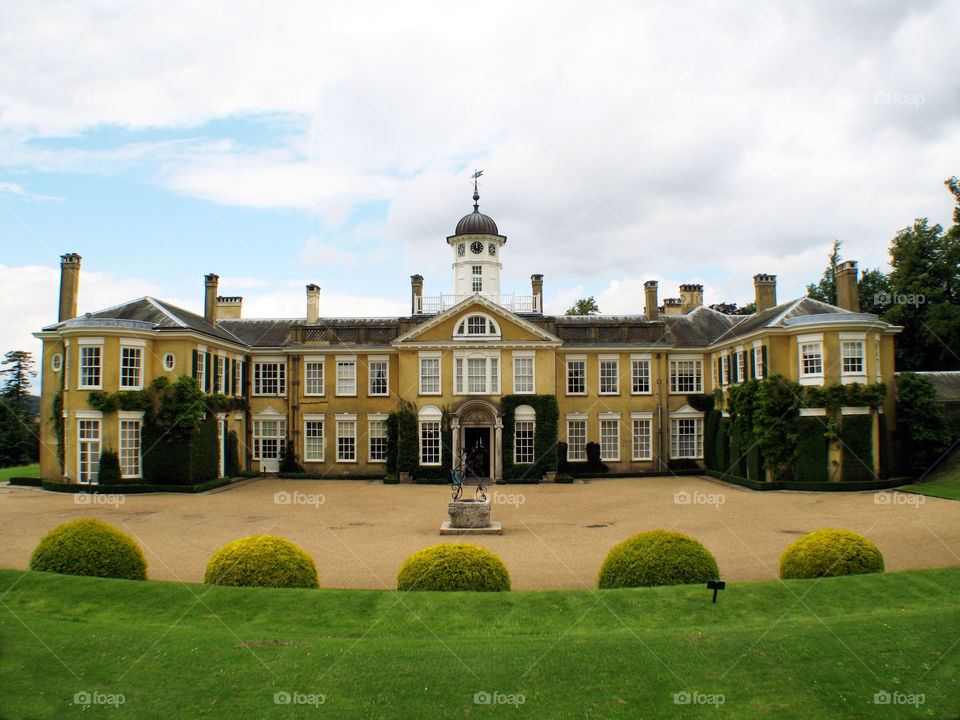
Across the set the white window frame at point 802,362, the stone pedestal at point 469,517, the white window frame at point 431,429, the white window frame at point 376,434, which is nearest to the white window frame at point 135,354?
the white window frame at point 376,434

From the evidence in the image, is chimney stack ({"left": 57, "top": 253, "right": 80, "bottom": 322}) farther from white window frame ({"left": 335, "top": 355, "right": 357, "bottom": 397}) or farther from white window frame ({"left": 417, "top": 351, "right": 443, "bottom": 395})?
white window frame ({"left": 417, "top": 351, "right": 443, "bottom": 395})

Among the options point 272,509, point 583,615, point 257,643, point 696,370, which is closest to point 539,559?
point 583,615

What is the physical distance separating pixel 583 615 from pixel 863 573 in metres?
6.12

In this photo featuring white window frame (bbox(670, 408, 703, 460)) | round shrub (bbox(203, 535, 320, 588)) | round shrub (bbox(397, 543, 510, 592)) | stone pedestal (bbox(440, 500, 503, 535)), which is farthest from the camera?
white window frame (bbox(670, 408, 703, 460))

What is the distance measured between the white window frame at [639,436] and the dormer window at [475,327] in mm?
9834

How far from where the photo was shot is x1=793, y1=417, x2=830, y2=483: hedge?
2850cm

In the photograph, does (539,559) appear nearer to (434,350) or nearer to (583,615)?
(583,615)

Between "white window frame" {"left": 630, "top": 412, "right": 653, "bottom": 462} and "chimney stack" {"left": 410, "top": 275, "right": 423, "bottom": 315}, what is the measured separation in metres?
14.1

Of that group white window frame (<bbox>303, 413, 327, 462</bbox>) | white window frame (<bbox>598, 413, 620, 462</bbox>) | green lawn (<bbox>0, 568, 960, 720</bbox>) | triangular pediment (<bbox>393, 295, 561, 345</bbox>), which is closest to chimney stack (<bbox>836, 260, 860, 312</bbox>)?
white window frame (<bbox>598, 413, 620, 462</bbox>)

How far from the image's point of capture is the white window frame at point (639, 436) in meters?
37.5

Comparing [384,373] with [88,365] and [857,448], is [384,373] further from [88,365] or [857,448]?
[857,448]

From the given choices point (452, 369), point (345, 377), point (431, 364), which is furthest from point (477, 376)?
point (345, 377)

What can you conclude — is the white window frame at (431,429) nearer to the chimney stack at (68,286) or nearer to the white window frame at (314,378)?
the white window frame at (314,378)

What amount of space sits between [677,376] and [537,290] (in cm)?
983
